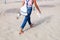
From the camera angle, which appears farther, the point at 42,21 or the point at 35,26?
the point at 42,21

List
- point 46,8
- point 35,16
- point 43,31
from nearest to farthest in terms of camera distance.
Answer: point 43,31, point 35,16, point 46,8

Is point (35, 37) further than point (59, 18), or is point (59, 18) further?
point (59, 18)

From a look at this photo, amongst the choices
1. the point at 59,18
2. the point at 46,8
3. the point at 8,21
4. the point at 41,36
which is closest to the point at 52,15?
the point at 59,18

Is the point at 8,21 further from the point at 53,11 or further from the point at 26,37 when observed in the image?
the point at 53,11

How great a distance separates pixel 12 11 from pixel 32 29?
9.62ft

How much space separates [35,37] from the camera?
19.3 ft

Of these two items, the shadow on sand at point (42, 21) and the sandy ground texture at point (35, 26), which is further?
the shadow on sand at point (42, 21)

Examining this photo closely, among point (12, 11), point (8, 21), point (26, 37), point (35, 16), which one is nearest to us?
point (26, 37)

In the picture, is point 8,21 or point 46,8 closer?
point 8,21

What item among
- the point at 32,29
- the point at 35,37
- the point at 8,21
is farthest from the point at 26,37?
the point at 8,21

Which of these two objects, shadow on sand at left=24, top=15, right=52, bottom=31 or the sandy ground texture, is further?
shadow on sand at left=24, top=15, right=52, bottom=31

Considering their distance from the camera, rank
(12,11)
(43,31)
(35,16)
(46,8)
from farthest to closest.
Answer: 1. (46,8)
2. (12,11)
3. (35,16)
4. (43,31)

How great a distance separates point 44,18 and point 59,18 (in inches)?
25.2

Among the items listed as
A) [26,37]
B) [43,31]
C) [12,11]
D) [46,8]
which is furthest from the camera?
[46,8]
